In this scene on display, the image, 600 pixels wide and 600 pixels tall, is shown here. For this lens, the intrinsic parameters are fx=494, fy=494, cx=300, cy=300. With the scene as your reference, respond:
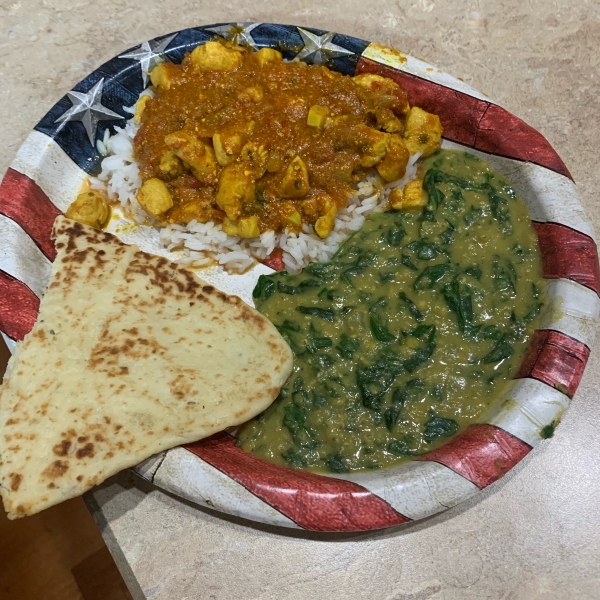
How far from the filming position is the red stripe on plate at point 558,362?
1900 mm

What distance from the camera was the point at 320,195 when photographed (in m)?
2.48

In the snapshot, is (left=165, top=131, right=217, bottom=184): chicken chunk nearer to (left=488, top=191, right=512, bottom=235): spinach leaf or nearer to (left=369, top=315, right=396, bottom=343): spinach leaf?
(left=369, top=315, right=396, bottom=343): spinach leaf

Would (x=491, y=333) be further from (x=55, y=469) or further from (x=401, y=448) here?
(x=55, y=469)

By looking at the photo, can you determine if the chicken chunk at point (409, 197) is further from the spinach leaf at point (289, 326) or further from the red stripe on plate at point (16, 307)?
the red stripe on plate at point (16, 307)

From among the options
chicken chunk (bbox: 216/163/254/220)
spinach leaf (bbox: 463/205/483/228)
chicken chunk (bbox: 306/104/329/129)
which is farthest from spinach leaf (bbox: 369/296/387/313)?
chicken chunk (bbox: 306/104/329/129)

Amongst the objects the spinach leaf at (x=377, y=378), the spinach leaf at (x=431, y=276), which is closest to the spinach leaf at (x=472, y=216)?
the spinach leaf at (x=431, y=276)

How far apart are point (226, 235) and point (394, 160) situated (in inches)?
36.3

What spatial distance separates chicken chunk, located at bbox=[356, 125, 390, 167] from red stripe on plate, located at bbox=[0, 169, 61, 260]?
154cm

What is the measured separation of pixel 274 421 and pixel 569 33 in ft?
9.99

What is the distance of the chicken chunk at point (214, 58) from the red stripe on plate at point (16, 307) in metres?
1.39

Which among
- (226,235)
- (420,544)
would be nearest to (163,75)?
(226,235)

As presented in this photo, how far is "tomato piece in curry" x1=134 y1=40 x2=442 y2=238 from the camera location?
2.37 meters

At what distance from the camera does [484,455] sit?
1794 mm

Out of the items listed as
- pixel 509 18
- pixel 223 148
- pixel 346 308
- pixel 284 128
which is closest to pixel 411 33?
pixel 509 18
